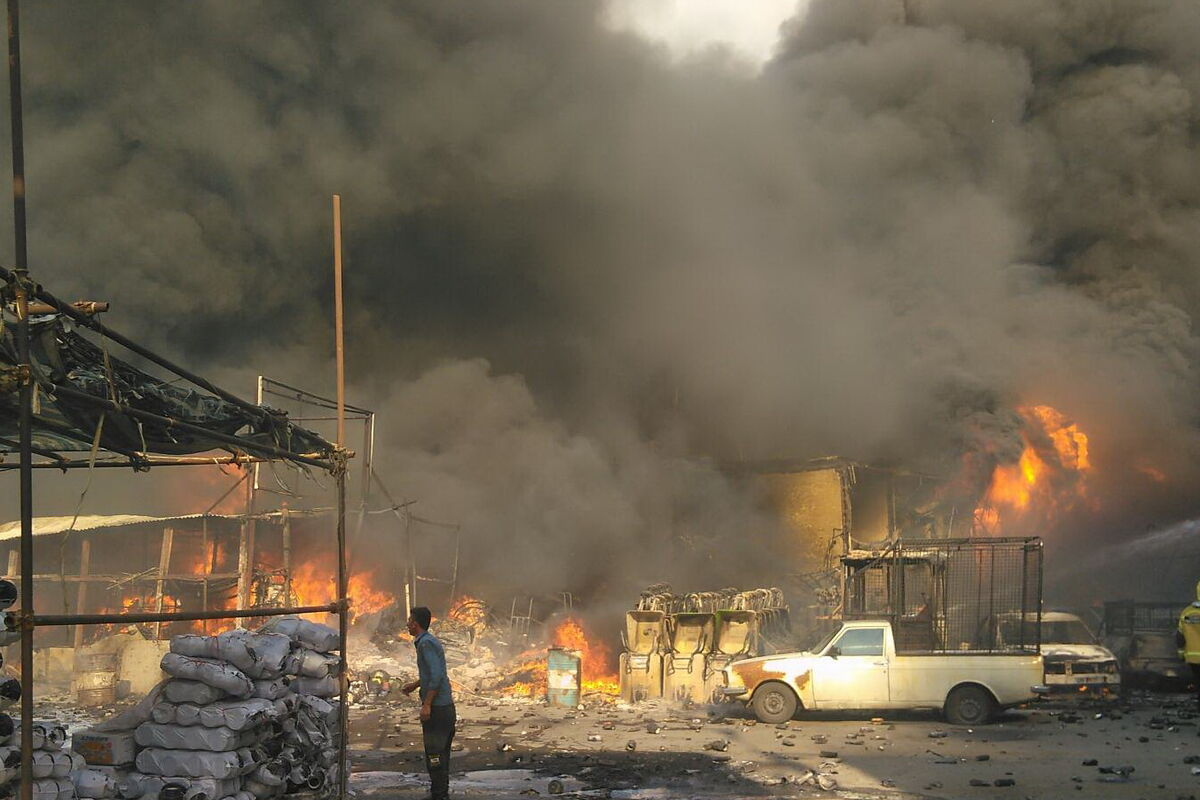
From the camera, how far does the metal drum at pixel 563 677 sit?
16469mm

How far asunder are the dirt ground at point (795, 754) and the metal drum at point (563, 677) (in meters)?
0.40

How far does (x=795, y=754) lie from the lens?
11.6 m

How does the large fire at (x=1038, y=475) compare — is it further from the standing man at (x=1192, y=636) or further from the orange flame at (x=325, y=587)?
the orange flame at (x=325, y=587)

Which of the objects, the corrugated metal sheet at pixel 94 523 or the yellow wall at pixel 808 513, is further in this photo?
the yellow wall at pixel 808 513

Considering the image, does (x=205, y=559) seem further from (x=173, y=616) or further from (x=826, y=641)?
(x=173, y=616)

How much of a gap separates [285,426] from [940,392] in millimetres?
26075

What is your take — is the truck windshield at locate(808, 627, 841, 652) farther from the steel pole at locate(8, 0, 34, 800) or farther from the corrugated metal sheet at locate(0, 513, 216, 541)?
the corrugated metal sheet at locate(0, 513, 216, 541)

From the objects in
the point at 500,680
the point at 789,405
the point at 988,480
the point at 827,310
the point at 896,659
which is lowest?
the point at 500,680

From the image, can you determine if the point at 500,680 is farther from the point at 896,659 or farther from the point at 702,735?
the point at 896,659

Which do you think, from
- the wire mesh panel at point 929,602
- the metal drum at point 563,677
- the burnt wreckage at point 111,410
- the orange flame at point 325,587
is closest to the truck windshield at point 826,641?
the wire mesh panel at point 929,602

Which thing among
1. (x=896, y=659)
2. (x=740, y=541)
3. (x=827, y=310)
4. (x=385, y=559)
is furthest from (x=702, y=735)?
(x=827, y=310)

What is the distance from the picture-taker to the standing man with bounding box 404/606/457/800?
324 inches

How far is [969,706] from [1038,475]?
18.6m

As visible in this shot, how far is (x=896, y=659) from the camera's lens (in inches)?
545
